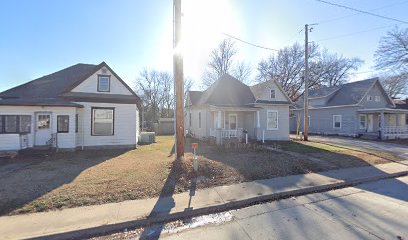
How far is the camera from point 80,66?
18359 mm

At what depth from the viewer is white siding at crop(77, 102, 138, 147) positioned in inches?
537

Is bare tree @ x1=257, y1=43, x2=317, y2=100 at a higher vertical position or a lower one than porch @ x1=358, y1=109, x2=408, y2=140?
higher

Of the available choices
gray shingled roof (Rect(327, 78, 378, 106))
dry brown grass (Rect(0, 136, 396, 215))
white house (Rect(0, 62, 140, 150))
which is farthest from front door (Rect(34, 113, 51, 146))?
gray shingled roof (Rect(327, 78, 378, 106))

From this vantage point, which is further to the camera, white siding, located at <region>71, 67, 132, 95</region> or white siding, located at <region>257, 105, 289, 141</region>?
white siding, located at <region>257, 105, 289, 141</region>

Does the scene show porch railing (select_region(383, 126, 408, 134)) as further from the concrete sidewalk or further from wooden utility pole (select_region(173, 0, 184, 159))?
wooden utility pole (select_region(173, 0, 184, 159))

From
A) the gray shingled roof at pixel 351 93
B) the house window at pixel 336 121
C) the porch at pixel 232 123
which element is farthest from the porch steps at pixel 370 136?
the porch at pixel 232 123

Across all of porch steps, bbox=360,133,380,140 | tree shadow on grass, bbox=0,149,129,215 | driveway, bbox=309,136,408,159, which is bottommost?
tree shadow on grass, bbox=0,149,129,215

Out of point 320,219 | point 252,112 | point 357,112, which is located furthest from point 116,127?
point 357,112

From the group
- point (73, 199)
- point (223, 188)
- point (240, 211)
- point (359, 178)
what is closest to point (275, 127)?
point (359, 178)

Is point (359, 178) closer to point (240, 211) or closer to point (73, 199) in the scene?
point (240, 211)

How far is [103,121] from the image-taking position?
1409 cm

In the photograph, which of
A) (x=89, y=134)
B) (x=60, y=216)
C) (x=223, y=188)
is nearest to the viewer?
(x=60, y=216)

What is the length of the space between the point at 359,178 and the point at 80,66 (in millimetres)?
19556

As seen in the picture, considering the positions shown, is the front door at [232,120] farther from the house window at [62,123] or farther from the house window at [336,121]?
the house window at [336,121]
